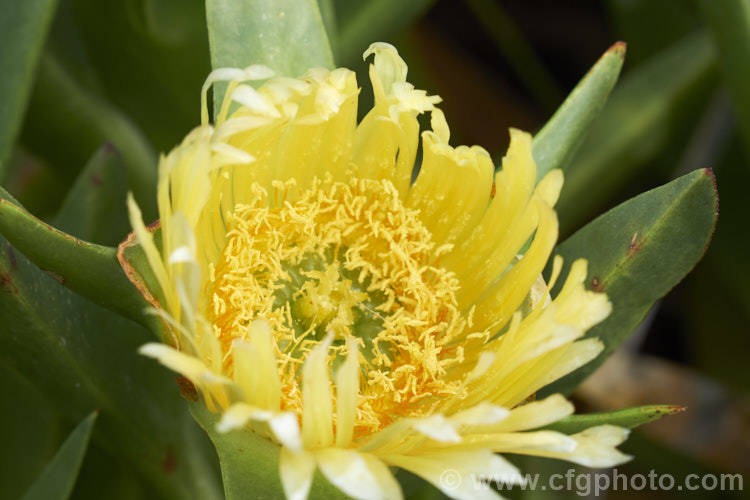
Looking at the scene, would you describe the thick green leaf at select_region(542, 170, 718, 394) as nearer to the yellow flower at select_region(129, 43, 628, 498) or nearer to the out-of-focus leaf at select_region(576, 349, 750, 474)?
the yellow flower at select_region(129, 43, 628, 498)

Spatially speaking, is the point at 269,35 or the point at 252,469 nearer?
the point at 252,469

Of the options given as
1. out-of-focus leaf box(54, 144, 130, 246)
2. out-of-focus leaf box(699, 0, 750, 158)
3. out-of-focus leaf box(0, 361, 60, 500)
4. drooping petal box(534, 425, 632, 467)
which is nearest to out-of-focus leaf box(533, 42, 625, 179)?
out-of-focus leaf box(699, 0, 750, 158)

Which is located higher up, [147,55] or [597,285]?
[147,55]

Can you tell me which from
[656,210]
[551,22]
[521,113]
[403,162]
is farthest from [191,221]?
[551,22]

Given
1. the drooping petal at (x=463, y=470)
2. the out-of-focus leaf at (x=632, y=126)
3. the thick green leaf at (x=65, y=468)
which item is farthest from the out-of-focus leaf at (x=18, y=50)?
the out-of-focus leaf at (x=632, y=126)

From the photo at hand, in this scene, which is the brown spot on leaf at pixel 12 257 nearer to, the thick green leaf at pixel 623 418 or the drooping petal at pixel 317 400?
the drooping petal at pixel 317 400

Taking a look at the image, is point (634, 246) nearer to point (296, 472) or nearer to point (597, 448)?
point (597, 448)

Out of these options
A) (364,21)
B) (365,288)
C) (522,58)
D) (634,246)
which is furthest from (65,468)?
(522,58)

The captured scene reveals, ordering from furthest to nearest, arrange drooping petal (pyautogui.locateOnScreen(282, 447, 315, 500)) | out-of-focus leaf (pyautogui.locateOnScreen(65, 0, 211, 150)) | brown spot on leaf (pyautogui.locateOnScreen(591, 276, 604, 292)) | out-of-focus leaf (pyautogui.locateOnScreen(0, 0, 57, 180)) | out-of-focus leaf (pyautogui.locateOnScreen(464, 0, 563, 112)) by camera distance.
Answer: out-of-focus leaf (pyautogui.locateOnScreen(464, 0, 563, 112)) < out-of-focus leaf (pyautogui.locateOnScreen(65, 0, 211, 150)) < out-of-focus leaf (pyautogui.locateOnScreen(0, 0, 57, 180)) < brown spot on leaf (pyautogui.locateOnScreen(591, 276, 604, 292)) < drooping petal (pyautogui.locateOnScreen(282, 447, 315, 500))
